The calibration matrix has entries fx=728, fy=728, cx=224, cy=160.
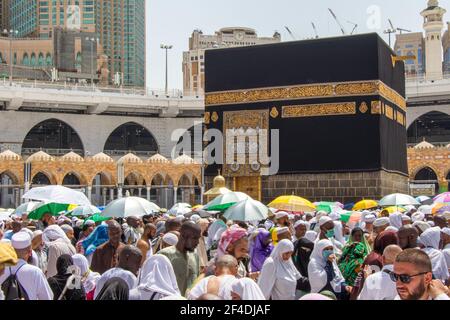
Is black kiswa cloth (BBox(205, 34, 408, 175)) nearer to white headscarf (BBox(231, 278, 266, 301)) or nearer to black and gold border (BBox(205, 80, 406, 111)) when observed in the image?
black and gold border (BBox(205, 80, 406, 111))

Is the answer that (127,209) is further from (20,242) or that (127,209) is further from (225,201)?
(20,242)

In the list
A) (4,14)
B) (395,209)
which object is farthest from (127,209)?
(4,14)

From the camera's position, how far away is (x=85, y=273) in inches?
178

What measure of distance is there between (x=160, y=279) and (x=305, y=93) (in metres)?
16.9

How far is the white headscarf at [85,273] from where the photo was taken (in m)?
4.45

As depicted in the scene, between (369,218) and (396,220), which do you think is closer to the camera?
(396,220)

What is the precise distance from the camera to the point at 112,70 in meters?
81.4

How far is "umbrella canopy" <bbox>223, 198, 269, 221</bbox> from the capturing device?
8.04 metres

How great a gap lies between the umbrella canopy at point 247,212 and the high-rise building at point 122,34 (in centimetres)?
7284

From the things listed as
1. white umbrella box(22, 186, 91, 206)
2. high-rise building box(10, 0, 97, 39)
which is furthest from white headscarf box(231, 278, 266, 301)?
high-rise building box(10, 0, 97, 39)

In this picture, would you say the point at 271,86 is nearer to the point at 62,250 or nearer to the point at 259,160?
the point at 259,160

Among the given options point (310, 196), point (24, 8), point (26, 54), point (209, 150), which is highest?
point (24, 8)

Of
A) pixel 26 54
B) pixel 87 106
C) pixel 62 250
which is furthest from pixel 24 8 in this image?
pixel 62 250
